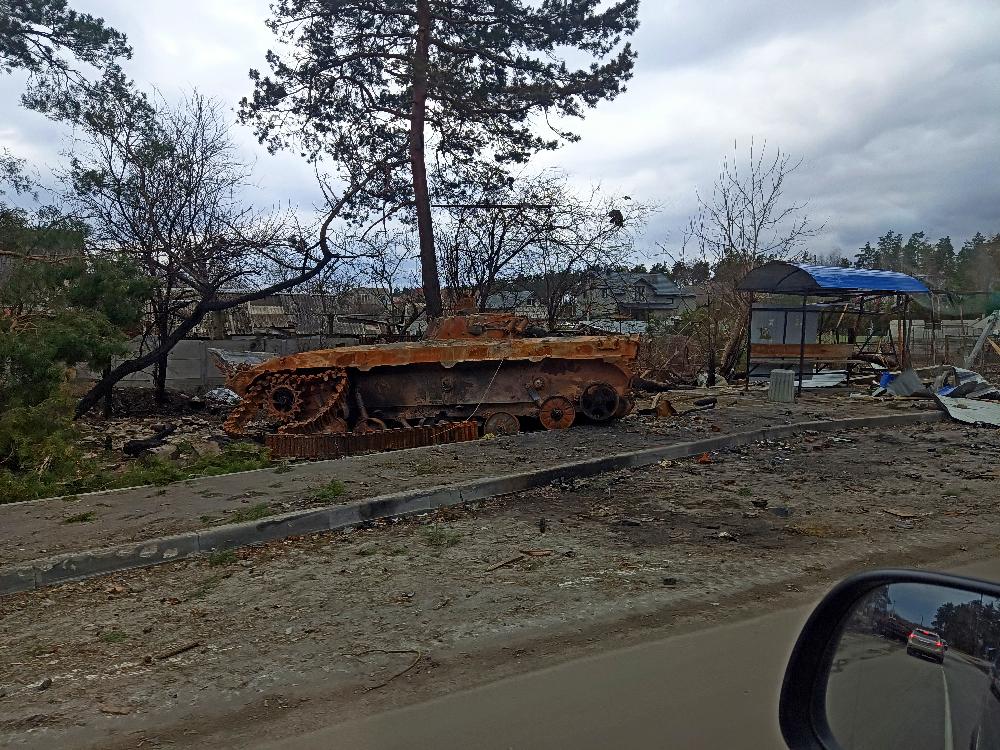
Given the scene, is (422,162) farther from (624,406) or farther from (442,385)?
(624,406)

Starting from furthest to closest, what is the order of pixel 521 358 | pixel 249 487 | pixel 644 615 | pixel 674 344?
pixel 674 344 < pixel 521 358 < pixel 249 487 < pixel 644 615

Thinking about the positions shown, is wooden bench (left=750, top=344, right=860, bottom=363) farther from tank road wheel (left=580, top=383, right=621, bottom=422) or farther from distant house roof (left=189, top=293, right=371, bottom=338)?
distant house roof (left=189, top=293, right=371, bottom=338)

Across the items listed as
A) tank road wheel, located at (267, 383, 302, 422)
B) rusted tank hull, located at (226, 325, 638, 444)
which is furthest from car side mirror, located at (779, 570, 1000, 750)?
tank road wheel, located at (267, 383, 302, 422)

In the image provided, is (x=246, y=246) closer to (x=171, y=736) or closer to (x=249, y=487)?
(x=249, y=487)

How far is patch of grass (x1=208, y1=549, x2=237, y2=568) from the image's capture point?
222 inches

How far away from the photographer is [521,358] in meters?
11.6

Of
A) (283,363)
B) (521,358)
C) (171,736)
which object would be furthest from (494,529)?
(283,363)

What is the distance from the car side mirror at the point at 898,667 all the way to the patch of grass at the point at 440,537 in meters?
4.33

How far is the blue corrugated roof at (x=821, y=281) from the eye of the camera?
52.0 feet

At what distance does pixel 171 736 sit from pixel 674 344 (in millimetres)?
18400

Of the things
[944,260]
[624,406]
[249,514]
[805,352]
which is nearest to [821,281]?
[805,352]

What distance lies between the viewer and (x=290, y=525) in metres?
6.32

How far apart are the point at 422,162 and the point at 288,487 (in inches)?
441

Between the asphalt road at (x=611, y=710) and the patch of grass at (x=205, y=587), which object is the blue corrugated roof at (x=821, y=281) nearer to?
the asphalt road at (x=611, y=710)
